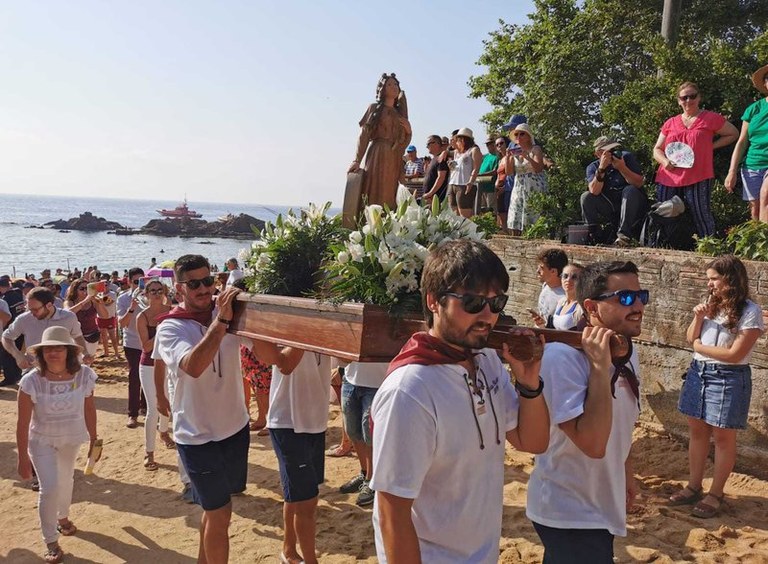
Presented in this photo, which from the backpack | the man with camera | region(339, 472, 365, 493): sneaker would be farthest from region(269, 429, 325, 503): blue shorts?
the backpack

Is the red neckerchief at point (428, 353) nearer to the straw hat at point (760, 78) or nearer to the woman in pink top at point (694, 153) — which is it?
the woman in pink top at point (694, 153)

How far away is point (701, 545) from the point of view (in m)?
4.48

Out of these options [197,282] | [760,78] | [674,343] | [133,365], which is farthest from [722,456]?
[133,365]

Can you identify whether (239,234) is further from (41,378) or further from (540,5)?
(41,378)

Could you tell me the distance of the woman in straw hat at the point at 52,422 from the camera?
16.6 feet

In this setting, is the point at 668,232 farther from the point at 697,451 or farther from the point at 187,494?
the point at 187,494

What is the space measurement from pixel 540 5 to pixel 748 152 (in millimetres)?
12478

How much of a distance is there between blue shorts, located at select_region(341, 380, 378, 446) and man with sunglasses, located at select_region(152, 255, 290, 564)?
1253mm

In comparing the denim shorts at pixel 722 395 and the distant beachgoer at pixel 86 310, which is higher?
the denim shorts at pixel 722 395

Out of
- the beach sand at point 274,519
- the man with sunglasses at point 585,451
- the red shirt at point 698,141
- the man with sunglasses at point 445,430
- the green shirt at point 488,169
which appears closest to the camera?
the man with sunglasses at point 445,430

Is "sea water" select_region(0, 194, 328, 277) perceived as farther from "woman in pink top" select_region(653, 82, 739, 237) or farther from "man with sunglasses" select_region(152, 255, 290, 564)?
"man with sunglasses" select_region(152, 255, 290, 564)

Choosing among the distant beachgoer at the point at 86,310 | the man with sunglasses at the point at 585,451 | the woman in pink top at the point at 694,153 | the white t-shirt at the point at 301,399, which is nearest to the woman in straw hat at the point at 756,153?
the woman in pink top at the point at 694,153

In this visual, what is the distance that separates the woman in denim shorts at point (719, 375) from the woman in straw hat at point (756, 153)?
2203 millimetres

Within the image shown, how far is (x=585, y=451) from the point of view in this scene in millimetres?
2422
